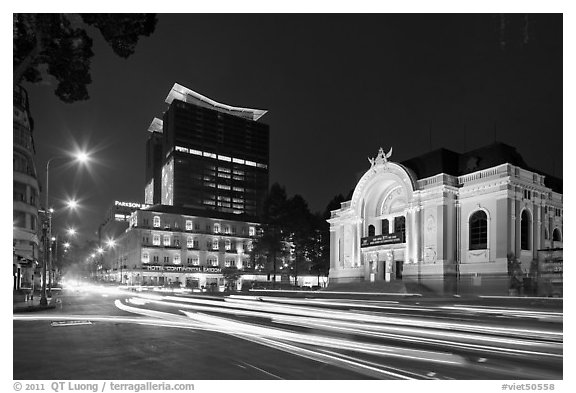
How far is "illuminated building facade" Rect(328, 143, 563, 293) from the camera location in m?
47.0

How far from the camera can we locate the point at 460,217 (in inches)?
2015

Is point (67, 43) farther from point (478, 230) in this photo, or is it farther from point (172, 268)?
point (172, 268)

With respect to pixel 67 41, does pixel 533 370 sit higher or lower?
lower

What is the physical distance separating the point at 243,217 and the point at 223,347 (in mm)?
94619

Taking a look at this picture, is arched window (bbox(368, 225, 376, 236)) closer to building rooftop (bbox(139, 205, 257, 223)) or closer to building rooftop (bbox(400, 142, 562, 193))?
building rooftop (bbox(400, 142, 562, 193))

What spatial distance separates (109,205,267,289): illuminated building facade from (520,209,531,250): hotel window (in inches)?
2194

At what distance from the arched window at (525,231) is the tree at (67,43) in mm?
44808

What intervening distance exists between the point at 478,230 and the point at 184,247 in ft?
207

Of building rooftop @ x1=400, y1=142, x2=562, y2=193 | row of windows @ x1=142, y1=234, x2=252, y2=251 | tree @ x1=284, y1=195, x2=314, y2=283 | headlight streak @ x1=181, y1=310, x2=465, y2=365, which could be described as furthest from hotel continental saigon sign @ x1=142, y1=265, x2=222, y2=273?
headlight streak @ x1=181, y1=310, x2=465, y2=365

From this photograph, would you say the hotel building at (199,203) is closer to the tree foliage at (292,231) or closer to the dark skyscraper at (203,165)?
the dark skyscraper at (203,165)

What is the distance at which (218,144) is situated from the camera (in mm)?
143375

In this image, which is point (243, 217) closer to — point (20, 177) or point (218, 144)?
point (218, 144)

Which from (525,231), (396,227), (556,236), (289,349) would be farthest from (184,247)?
(289,349)
